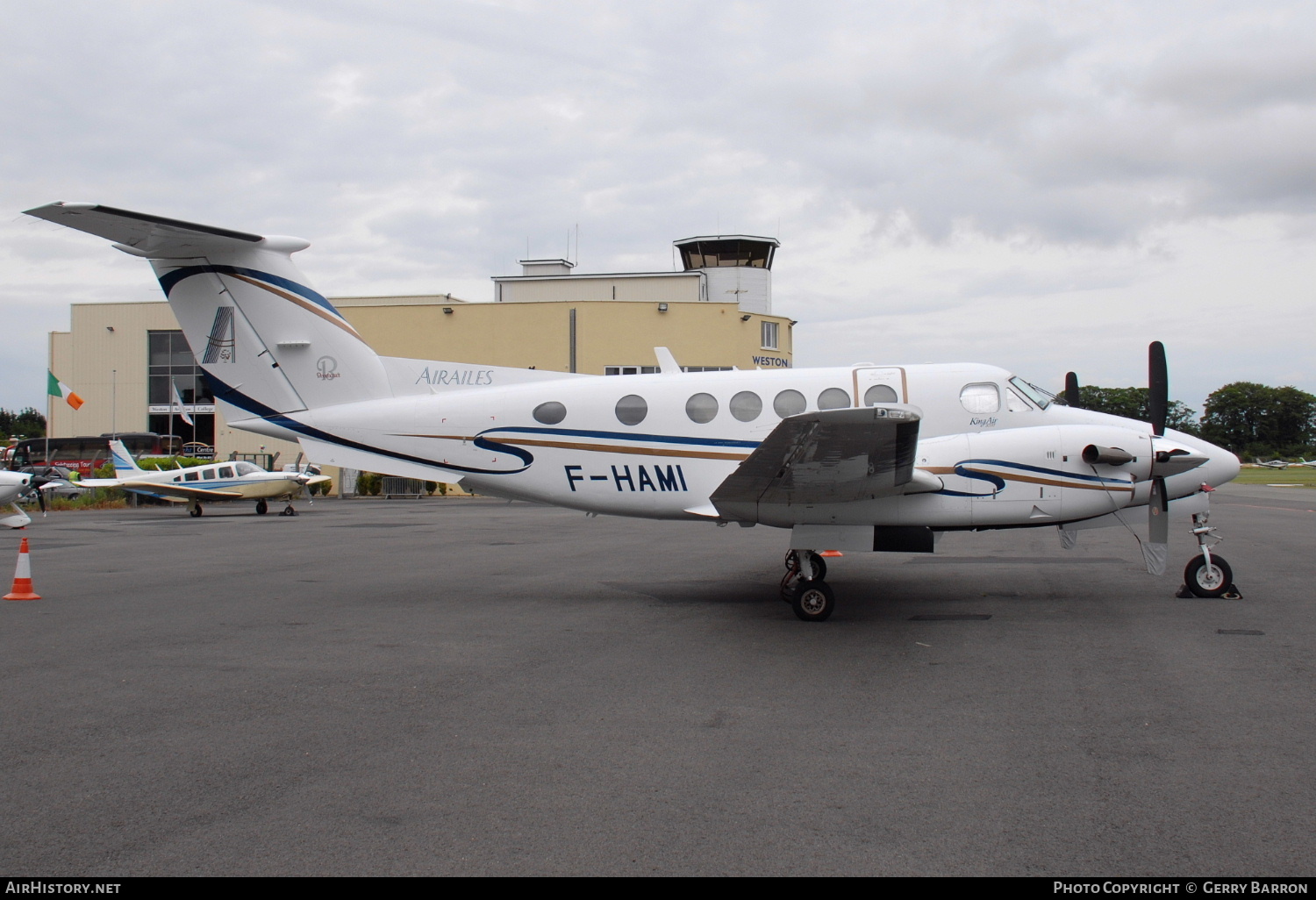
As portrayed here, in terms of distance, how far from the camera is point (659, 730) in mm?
5754

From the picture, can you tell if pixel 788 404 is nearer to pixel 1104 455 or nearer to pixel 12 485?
pixel 1104 455

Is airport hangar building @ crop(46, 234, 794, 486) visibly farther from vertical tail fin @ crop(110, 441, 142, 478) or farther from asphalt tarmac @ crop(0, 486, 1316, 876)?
asphalt tarmac @ crop(0, 486, 1316, 876)

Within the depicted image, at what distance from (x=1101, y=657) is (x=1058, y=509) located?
2.69 metres

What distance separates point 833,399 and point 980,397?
172cm

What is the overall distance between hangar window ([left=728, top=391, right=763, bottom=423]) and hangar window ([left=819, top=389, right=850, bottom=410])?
2.32ft

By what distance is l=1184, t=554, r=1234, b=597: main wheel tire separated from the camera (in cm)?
1050

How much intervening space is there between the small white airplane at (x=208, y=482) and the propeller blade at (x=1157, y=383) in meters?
25.3

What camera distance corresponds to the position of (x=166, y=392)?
56.7m

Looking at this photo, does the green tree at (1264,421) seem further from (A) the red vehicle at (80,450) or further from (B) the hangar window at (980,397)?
(B) the hangar window at (980,397)

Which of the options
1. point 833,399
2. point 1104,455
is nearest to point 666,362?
point 833,399

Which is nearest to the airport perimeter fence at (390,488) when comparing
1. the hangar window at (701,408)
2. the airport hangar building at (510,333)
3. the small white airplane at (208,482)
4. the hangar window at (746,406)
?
the airport hangar building at (510,333)

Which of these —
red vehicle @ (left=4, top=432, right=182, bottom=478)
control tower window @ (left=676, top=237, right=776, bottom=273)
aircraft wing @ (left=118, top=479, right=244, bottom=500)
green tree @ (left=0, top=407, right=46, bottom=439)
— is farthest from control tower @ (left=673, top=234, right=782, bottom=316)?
green tree @ (left=0, top=407, right=46, bottom=439)

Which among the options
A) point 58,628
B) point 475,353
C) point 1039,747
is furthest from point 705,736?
point 475,353

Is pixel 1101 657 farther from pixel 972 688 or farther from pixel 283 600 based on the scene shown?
pixel 283 600
